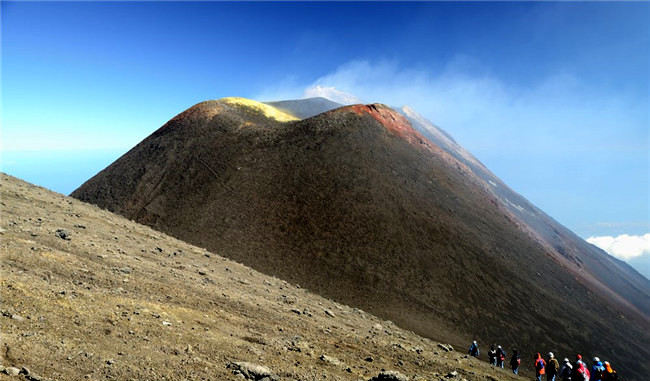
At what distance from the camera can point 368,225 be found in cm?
4331

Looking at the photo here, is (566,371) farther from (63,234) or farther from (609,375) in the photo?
(63,234)

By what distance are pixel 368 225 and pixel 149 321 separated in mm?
33245

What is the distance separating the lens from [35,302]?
10750 mm

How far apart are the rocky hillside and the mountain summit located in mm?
12781

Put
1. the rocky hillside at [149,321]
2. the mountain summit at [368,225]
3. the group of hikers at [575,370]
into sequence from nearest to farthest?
the rocky hillside at [149,321], the group of hikers at [575,370], the mountain summit at [368,225]

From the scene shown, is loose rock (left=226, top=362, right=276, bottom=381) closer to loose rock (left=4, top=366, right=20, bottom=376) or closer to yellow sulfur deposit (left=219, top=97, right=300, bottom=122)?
loose rock (left=4, top=366, right=20, bottom=376)

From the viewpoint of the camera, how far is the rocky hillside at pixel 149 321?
363 inches

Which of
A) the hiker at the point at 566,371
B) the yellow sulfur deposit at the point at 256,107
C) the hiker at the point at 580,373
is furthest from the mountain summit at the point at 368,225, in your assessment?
the hiker at the point at 580,373

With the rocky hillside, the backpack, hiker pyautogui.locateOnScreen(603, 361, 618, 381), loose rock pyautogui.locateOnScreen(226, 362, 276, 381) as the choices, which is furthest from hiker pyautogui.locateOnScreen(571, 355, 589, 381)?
loose rock pyautogui.locateOnScreen(226, 362, 276, 381)

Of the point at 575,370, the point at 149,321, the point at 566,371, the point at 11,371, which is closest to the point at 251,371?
the point at 149,321

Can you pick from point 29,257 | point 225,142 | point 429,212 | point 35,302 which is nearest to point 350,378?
point 35,302

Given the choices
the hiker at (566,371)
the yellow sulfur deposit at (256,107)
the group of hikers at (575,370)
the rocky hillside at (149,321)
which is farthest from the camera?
the yellow sulfur deposit at (256,107)

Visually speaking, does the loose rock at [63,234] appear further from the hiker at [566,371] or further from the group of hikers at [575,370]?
the hiker at [566,371]

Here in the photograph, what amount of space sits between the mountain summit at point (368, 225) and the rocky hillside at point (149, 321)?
12.8 meters
